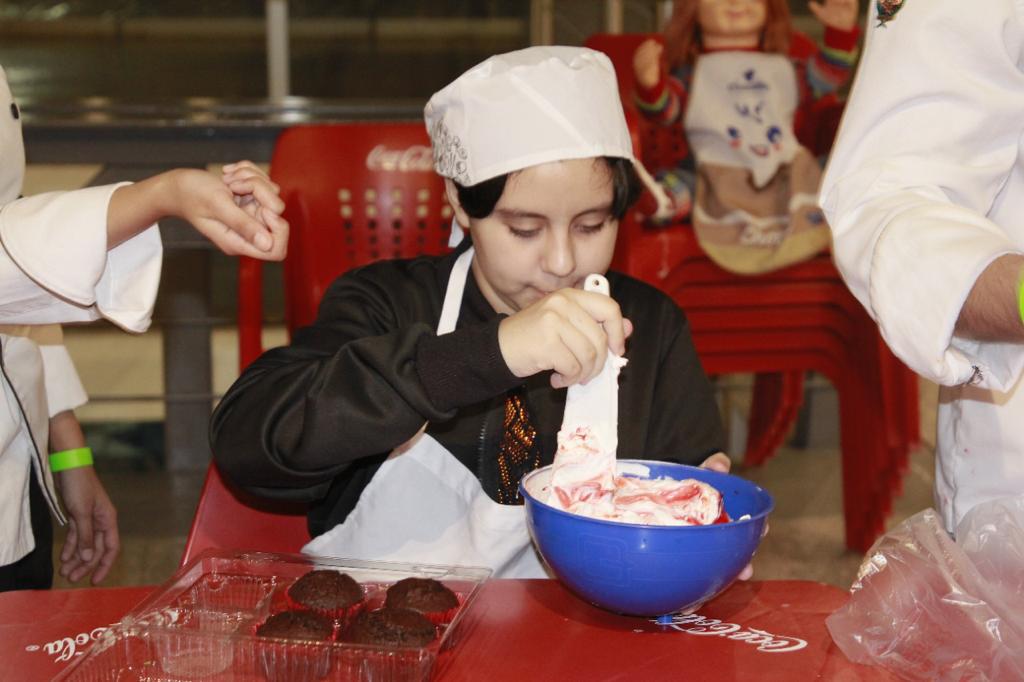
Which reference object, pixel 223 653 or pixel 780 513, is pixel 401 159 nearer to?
pixel 223 653

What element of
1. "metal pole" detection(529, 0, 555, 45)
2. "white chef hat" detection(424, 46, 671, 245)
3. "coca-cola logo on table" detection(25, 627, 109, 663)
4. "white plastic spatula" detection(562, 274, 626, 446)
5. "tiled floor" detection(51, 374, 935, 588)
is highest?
"metal pole" detection(529, 0, 555, 45)

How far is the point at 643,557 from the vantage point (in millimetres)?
1036

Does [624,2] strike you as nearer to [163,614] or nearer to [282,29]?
[282,29]

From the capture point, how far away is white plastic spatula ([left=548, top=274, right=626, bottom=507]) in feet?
3.79

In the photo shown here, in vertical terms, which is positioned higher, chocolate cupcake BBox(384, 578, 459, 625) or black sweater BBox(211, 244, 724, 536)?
black sweater BBox(211, 244, 724, 536)

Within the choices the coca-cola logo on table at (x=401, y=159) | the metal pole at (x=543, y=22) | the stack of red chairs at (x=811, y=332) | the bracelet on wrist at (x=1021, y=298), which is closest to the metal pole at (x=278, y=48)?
the metal pole at (x=543, y=22)

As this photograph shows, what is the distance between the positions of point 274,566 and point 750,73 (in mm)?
2013

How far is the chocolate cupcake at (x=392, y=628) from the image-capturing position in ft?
3.24

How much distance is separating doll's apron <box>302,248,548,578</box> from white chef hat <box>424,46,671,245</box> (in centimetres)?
35

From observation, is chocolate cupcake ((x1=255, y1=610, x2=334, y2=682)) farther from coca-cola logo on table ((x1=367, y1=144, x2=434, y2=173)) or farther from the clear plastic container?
coca-cola logo on table ((x1=367, y1=144, x2=434, y2=173))

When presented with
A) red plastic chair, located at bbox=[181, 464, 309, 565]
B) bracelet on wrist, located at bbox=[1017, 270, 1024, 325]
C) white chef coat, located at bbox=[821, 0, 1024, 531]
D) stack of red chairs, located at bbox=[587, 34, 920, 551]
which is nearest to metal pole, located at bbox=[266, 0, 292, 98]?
stack of red chairs, located at bbox=[587, 34, 920, 551]

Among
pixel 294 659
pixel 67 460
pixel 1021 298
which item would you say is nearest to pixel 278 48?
pixel 67 460

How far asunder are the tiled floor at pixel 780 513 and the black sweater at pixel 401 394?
135cm

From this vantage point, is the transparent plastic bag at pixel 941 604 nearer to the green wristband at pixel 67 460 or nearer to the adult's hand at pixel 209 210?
the adult's hand at pixel 209 210
